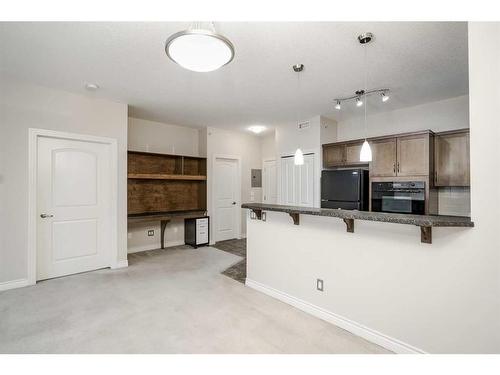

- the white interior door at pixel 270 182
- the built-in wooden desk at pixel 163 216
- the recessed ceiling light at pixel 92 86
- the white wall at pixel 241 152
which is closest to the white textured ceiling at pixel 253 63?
the recessed ceiling light at pixel 92 86

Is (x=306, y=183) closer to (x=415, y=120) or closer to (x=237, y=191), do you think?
(x=237, y=191)

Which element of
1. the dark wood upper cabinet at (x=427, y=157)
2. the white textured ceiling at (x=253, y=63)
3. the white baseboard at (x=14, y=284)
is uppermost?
the white textured ceiling at (x=253, y=63)

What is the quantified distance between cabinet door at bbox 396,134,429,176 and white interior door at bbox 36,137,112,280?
4.58 meters

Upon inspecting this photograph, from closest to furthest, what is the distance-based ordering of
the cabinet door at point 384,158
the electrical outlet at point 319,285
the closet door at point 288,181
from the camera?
the electrical outlet at point 319,285 < the cabinet door at point 384,158 < the closet door at point 288,181

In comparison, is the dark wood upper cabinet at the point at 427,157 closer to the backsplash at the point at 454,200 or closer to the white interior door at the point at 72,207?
the backsplash at the point at 454,200

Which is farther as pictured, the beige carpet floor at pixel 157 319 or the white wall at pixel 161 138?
the white wall at pixel 161 138

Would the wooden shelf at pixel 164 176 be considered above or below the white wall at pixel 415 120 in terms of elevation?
below

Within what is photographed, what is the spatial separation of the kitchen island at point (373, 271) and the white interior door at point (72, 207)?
265 cm

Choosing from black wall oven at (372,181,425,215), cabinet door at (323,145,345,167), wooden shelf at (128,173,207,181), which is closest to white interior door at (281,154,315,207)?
cabinet door at (323,145,345,167)

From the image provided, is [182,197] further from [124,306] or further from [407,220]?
[407,220]

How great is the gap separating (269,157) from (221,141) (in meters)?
1.45

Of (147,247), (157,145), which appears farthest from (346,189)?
(147,247)

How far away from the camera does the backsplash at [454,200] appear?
3801mm
